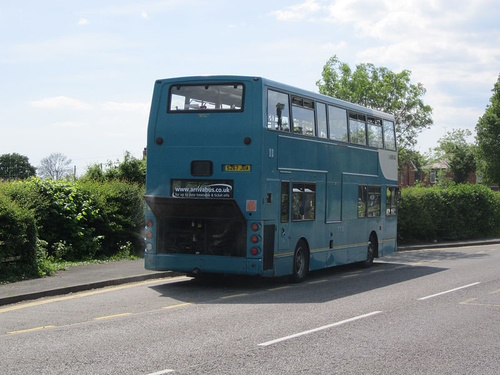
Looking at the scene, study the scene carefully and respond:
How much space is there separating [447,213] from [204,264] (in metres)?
22.8

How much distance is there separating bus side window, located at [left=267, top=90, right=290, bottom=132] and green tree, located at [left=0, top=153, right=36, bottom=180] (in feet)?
330

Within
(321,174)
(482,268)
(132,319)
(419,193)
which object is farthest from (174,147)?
(419,193)

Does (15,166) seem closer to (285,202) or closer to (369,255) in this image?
(369,255)

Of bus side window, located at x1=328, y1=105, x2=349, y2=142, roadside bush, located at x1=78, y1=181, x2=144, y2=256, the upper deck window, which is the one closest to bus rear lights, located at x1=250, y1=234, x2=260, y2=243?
the upper deck window

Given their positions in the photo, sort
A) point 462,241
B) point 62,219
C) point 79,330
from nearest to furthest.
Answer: point 79,330 < point 62,219 < point 462,241

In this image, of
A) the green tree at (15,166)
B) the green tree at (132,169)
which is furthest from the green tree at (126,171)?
the green tree at (15,166)

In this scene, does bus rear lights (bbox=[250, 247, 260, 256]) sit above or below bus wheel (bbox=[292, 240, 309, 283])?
above

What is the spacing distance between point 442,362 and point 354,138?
11688 mm

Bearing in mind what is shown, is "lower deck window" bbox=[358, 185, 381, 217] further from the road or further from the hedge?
the hedge

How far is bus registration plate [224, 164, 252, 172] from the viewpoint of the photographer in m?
14.6

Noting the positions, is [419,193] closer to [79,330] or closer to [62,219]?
[62,219]

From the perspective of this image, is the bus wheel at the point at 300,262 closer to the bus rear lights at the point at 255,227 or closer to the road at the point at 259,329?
the road at the point at 259,329

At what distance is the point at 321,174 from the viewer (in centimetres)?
1731

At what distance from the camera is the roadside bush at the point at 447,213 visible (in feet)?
106
